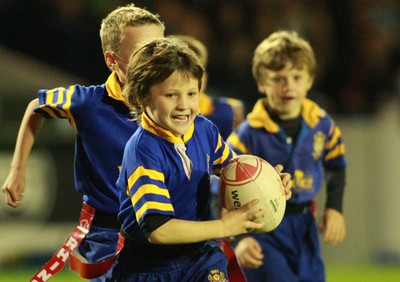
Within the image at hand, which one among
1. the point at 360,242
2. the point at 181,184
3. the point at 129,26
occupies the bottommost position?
the point at 360,242

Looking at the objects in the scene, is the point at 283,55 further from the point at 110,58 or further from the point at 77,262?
the point at 77,262

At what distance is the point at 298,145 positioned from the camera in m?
6.08

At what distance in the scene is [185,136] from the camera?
171 inches

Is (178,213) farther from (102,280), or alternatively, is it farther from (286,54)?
(286,54)

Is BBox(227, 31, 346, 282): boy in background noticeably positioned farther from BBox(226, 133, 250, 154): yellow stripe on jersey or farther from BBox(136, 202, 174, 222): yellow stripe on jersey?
BBox(136, 202, 174, 222): yellow stripe on jersey

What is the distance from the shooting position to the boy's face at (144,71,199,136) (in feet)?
13.8

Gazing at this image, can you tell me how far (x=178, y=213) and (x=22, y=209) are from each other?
594 cm

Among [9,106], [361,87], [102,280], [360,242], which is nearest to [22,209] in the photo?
[9,106]

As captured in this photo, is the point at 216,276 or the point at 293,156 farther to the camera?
the point at 293,156

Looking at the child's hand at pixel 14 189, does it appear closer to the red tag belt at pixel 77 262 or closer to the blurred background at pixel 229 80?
the red tag belt at pixel 77 262

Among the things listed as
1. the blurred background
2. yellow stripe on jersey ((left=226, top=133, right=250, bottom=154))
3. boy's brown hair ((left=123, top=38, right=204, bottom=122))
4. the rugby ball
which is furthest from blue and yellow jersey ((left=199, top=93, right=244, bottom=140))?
the blurred background

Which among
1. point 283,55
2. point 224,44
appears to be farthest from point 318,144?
point 224,44

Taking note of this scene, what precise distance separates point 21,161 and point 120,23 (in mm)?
897

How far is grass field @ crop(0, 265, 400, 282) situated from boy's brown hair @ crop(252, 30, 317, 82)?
347 cm
